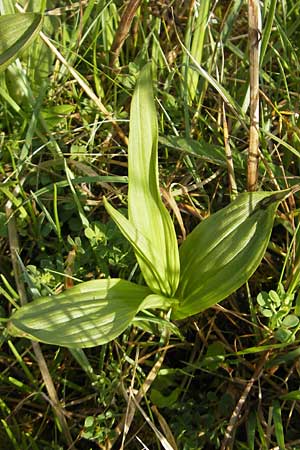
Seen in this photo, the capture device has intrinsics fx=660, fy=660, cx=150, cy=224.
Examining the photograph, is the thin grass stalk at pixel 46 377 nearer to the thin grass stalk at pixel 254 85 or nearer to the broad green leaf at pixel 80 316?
the broad green leaf at pixel 80 316

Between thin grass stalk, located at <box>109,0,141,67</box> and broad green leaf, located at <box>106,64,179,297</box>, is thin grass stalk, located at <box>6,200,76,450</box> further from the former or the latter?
thin grass stalk, located at <box>109,0,141,67</box>

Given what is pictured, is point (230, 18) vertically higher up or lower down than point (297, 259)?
higher up

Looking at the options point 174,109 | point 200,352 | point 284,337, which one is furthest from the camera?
point 174,109

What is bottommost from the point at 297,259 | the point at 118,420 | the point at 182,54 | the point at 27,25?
the point at 118,420

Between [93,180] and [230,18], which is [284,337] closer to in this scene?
[93,180]

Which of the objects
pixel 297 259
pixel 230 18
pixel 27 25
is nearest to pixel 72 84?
pixel 27 25
